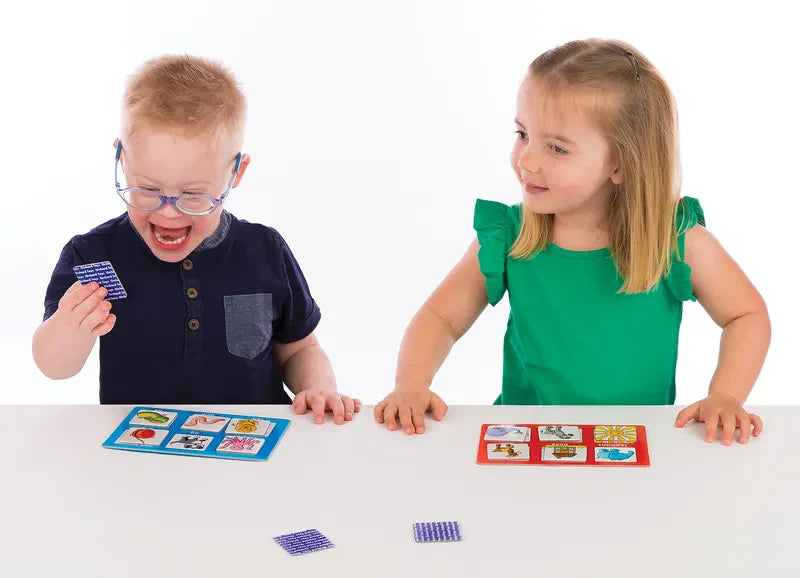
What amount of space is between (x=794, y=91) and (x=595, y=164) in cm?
208

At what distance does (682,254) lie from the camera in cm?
195

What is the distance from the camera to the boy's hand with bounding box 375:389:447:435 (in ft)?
5.49

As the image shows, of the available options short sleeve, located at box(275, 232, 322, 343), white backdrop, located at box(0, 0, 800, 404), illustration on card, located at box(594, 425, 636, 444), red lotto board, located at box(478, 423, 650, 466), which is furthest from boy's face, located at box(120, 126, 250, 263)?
white backdrop, located at box(0, 0, 800, 404)

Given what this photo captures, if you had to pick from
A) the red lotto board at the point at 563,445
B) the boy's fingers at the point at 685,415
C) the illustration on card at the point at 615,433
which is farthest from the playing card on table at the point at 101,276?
the boy's fingers at the point at 685,415

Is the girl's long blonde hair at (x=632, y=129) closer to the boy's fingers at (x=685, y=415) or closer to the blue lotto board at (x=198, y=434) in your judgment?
the boy's fingers at (x=685, y=415)

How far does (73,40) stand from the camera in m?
3.78

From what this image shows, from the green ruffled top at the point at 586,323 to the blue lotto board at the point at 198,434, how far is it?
1.84 feet

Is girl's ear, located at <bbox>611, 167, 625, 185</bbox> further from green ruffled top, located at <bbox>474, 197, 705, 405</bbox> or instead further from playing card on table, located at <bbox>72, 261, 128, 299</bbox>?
playing card on table, located at <bbox>72, 261, 128, 299</bbox>

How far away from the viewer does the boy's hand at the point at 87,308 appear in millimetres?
1721

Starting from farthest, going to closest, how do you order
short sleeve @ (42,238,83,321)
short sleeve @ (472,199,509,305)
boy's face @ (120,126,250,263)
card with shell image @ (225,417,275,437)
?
short sleeve @ (472,199,509,305), short sleeve @ (42,238,83,321), boy's face @ (120,126,250,263), card with shell image @ (225,417,275,437)

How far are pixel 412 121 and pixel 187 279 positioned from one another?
5.81 ft

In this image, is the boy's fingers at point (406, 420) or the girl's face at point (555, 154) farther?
the girl's face at point (555, 154)

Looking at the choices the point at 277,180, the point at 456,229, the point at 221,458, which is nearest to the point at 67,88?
the point at 277,180

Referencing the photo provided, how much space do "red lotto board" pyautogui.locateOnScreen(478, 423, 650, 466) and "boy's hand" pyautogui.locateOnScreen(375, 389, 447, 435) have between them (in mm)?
90
